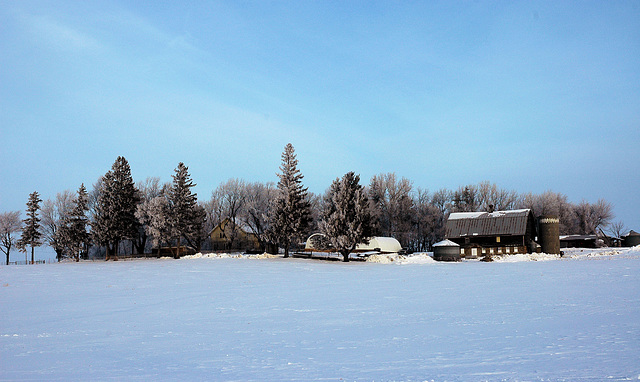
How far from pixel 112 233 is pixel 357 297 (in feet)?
188

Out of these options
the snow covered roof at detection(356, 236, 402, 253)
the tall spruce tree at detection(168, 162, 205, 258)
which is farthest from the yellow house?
the snow covered roof at detection(356, 236, 402, 253)

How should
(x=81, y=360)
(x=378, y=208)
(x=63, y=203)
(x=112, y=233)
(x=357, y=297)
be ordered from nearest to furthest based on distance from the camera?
(x=81, y=360) < (x=357, y=297) < (x=112, y=233) < (x=63, y=203) < (x=378, y=208)

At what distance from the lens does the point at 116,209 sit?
68188mm

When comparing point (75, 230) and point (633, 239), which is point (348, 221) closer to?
point (75, 230)

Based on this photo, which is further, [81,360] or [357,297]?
[357,297]

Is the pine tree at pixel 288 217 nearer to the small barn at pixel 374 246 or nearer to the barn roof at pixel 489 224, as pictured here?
the small barn at pixel 374 246

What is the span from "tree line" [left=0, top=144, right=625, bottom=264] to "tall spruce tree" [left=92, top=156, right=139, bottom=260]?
0.47ft

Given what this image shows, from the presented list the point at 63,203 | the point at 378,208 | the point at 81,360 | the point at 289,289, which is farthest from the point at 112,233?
the point at 81,360

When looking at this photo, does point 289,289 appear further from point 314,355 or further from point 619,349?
point 619,349

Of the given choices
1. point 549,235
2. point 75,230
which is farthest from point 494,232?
point 75,230

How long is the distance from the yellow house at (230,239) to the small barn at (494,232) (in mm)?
36742

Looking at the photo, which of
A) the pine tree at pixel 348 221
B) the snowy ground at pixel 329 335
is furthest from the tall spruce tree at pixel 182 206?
the snowy ground at pixel 329 335

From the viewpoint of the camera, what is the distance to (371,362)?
880 centimetres

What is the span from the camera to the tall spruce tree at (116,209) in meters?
67.6
